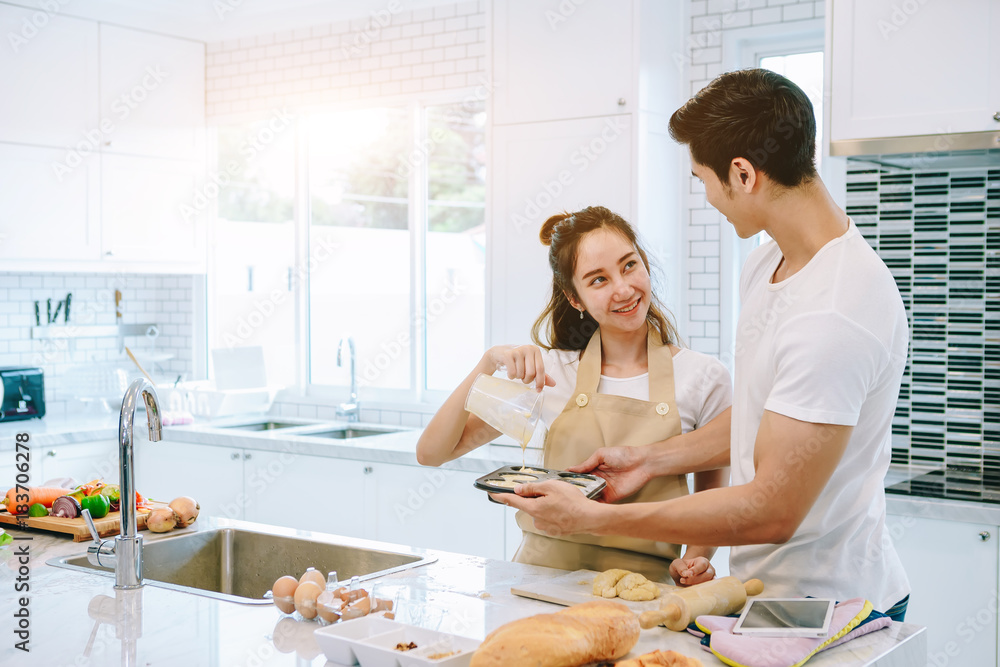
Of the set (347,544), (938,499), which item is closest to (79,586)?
(347,544)

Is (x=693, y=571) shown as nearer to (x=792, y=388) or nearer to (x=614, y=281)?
(x=792, y=388)

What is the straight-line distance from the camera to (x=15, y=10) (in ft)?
14.8

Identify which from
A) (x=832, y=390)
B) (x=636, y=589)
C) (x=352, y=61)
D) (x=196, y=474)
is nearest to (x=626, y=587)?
(x=636, y=589)

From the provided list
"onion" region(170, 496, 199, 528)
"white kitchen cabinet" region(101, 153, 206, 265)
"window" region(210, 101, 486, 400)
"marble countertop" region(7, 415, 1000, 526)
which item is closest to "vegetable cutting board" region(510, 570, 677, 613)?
"onion" region(170, 496, 199, 528)

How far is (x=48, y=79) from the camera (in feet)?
15.2

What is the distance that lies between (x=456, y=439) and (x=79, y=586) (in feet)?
2.90

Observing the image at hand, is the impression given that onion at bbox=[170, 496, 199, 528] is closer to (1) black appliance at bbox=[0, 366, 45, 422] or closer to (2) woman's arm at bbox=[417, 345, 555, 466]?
(2) woman's arm at bbox=[417, 345, 555, 466]

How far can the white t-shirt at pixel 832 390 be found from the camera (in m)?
1.57

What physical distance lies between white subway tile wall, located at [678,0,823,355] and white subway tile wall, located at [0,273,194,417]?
304cm

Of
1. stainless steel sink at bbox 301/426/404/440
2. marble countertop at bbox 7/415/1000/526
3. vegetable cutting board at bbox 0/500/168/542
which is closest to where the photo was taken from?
vegetable cutting board at bbox 0/500/168/542

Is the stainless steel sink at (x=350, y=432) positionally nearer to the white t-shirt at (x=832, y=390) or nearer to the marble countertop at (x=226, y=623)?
the marble countertop at (x=226, y=623)

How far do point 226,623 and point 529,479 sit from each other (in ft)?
2.09

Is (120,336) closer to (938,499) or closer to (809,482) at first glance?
(938,499)

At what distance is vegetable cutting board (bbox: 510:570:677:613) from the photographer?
176 cm
